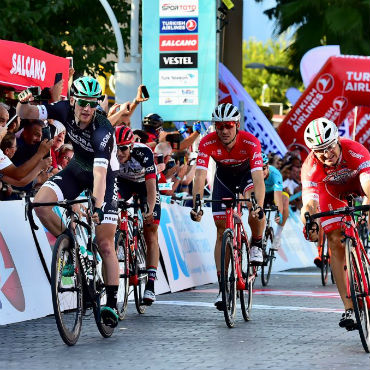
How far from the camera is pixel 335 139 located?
10.1 m

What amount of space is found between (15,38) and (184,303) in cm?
1322

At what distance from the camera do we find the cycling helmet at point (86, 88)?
Answer: 10211 millimetres

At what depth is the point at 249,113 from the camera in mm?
25875

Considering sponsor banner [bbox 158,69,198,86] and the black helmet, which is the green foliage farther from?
the black helmet

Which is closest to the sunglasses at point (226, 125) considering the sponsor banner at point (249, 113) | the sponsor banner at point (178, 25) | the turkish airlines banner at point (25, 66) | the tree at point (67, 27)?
the turkish airlines banner at point (25, 66)

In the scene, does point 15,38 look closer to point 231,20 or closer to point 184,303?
point 231,20

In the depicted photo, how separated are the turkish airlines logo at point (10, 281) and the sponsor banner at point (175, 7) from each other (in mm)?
9577

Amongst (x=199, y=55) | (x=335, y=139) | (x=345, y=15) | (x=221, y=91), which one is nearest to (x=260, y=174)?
(x=335, y=139)

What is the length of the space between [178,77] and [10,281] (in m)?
9.25

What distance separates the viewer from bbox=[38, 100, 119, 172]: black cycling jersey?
10156 millimetres

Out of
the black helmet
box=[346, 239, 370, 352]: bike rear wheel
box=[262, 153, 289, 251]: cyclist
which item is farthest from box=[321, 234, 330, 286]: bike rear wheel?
box=[346, 239, 370, 352]: bike rear wheel

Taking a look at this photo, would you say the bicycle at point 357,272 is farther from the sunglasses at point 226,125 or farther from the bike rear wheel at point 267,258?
the bike rear wheel at point 267,258

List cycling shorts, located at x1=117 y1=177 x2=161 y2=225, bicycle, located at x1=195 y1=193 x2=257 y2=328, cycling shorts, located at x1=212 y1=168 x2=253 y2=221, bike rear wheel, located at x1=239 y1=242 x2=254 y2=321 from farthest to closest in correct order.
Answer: cycling shorts, located at x1=212 y1=168 x2=253 y2=221
cycling shorts, located at x1=117 y1=177 x2=161 y2=225
bike rear wheel, located at x1=239 y1=242 x2=254 y2=321
bicycle, located at x1=195 y1=193 x2=257 y2=328

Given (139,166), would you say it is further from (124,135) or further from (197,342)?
(197,342)
